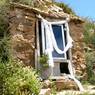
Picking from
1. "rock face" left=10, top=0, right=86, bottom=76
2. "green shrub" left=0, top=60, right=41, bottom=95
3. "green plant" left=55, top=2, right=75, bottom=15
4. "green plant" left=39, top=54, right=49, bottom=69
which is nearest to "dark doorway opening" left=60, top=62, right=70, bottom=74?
"green plant" left=39, top=54, right=49, bottom=69

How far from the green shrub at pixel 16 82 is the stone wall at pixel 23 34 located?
348 centimetres

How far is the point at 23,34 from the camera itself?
1523 centimetres

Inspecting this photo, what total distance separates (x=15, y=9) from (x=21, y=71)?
450 centimetres

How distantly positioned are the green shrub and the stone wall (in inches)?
137

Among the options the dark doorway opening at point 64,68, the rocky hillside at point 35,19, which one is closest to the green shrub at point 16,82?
the rocky hillside at point 35,19

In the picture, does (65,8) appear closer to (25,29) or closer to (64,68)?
(64,68)

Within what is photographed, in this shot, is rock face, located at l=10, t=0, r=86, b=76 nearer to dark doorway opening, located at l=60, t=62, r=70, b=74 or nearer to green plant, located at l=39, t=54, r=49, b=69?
green plant, located at l=39, t=54, r=49, b=69

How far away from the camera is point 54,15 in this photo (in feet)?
53.1

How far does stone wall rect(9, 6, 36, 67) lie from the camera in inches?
587

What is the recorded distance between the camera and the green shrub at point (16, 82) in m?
10.5

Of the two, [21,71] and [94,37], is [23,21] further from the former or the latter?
[94,37]

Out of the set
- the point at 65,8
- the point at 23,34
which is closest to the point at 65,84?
the point at 23,34

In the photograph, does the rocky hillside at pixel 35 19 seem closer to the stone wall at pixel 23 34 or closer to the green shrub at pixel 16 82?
the stone wall at pixel 23 34

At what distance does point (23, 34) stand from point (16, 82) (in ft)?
15.8
